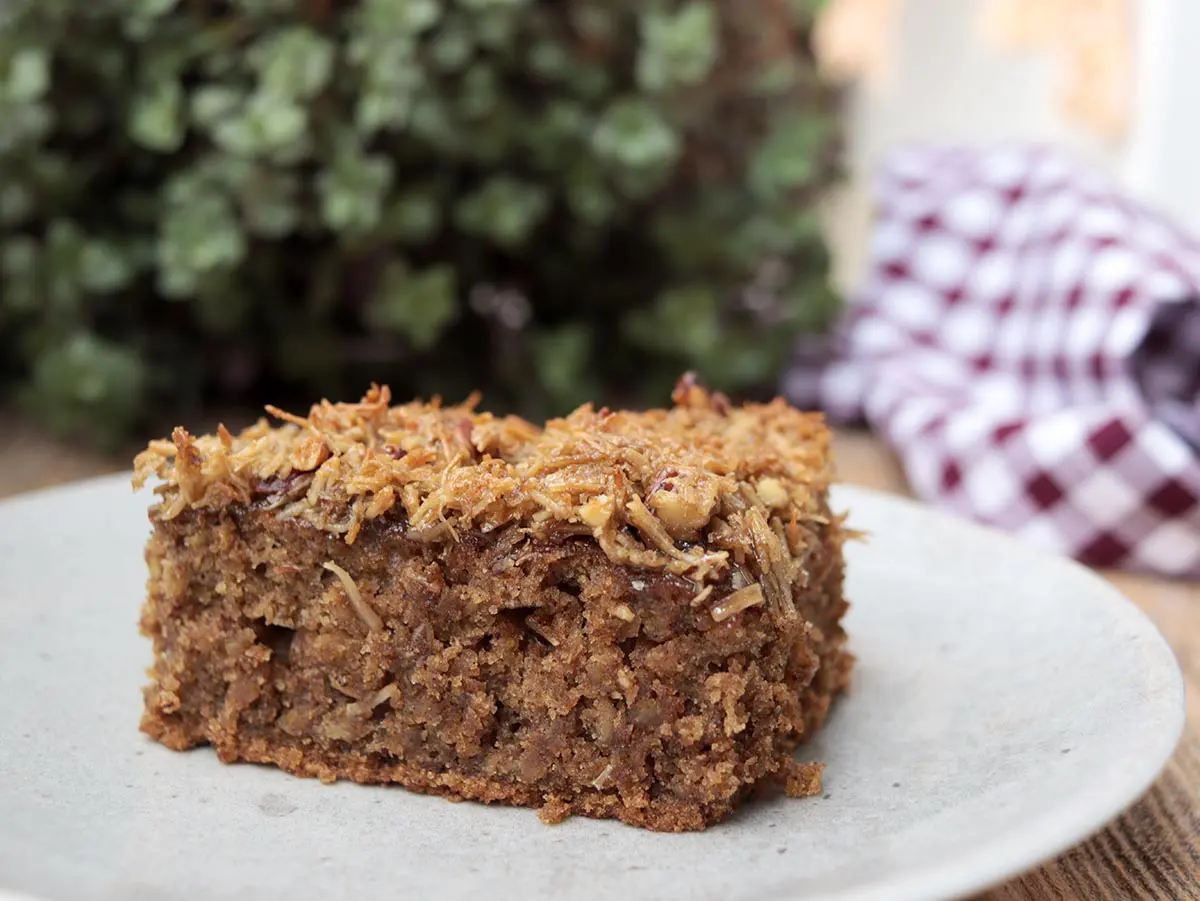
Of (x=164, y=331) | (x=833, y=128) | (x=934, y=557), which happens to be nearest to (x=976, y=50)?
(x=833, y=128)

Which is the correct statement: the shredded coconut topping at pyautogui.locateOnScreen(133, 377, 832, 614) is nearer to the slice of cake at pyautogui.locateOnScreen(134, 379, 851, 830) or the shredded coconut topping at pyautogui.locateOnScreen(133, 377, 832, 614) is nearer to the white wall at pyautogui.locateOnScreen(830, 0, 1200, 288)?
the slice of cake at pyautogui.locateOnScreen(134, 379, 851, 830)

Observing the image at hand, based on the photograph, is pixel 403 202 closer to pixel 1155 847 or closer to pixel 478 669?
pixel 478 669

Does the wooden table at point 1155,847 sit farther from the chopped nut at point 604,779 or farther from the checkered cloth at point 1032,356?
the chopped nut at point 604,779

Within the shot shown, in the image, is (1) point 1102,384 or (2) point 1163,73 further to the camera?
(2) point 1163,73

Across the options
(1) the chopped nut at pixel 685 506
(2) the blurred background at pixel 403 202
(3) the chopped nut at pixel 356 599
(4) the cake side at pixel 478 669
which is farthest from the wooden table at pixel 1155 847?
(2) the blurred background at pixel 403 202

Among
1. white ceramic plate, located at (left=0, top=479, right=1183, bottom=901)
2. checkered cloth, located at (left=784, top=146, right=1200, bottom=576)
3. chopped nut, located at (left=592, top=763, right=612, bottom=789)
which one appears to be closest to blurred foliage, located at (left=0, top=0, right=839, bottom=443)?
checkered cloth, located at (left=784, top=146, right=1200, bottom=576)

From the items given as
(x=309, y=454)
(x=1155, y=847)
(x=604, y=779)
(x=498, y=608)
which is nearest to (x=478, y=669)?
(x=498, y=608)

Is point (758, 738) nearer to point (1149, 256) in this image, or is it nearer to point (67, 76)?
point (1149, 256)

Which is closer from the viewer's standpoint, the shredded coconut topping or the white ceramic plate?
the white ceramic plate
